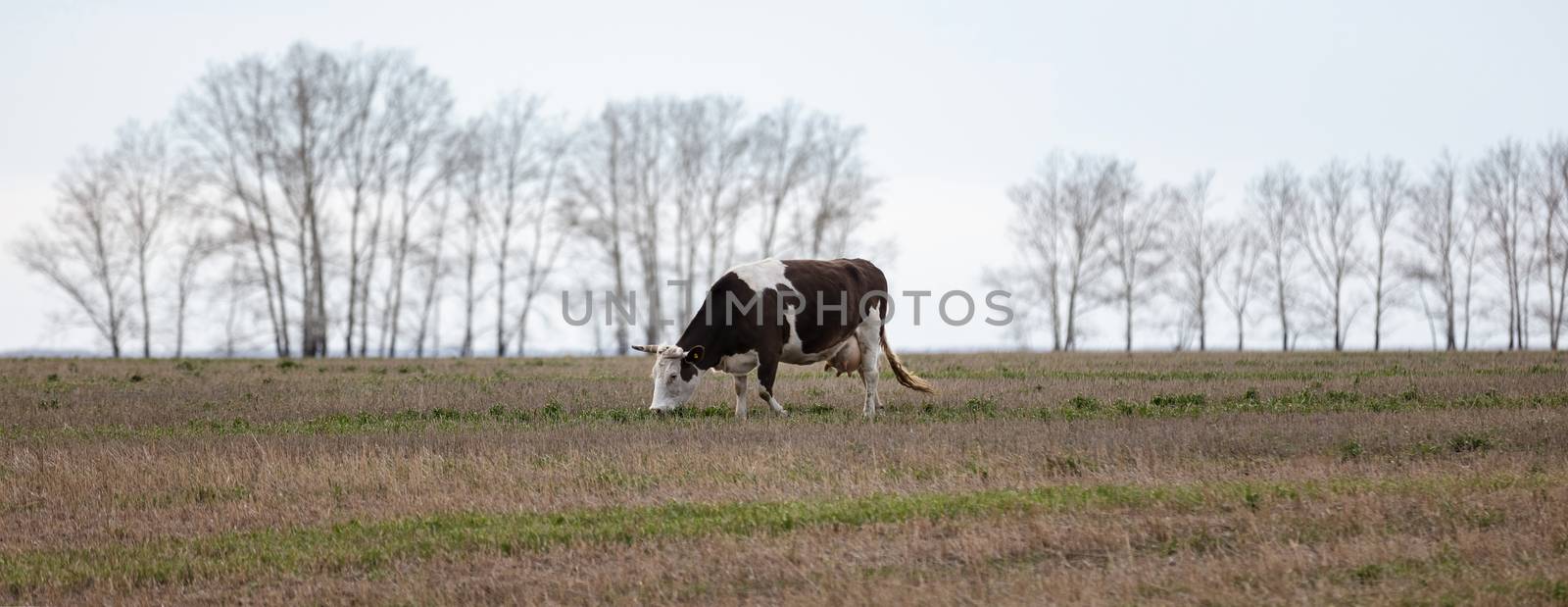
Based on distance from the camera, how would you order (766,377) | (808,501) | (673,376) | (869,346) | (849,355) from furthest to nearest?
(849,355), (869,346), (766,377), (673,376), (808,501)

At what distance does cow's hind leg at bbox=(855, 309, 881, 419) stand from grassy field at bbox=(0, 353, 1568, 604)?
1.95 ft

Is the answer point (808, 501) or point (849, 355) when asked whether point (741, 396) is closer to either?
point (849, 355)

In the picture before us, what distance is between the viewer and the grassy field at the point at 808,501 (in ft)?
30.0

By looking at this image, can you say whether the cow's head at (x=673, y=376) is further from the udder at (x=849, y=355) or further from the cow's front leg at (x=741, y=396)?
the udder at (x=849, y=355)

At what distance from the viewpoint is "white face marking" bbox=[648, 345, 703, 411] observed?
18.3 metres

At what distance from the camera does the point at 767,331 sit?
18734mm

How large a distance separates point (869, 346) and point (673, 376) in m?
2.97

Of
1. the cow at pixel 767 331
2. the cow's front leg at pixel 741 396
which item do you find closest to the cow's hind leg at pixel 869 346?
the cow at pixel 767 331

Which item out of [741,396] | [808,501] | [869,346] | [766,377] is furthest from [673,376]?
[808,501]

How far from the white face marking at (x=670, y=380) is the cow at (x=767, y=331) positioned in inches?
0.5

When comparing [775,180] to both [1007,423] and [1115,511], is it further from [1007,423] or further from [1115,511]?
[1115,511]

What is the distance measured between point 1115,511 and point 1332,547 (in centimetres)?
164

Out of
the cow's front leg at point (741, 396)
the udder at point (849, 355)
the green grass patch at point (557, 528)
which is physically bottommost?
the green grass patch at point (557, 528)

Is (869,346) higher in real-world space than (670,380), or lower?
higher
